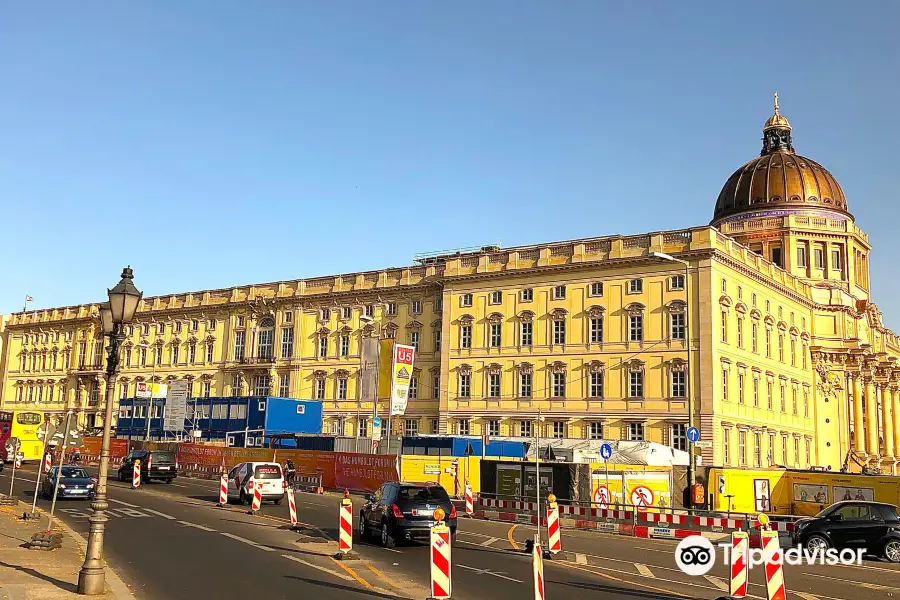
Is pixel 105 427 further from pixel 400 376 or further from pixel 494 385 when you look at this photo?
pixel 494 385

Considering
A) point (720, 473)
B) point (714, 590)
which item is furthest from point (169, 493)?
point (714, 590)

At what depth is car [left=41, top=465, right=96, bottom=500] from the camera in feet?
113

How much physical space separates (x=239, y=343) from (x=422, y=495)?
62.4m

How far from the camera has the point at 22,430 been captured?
198ft

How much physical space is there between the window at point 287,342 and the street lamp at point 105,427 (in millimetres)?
62099

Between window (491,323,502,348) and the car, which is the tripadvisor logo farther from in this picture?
window (491,323,502,348)

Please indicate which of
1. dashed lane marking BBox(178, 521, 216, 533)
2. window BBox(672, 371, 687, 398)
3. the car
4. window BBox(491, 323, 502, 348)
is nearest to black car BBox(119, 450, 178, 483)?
the car

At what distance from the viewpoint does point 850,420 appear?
253 feet

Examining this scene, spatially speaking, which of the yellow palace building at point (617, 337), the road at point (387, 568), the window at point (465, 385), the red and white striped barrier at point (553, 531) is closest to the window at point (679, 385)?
the yellow palace building at point (617, 337)

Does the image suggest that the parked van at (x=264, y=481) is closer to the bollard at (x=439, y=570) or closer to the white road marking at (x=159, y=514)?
the white road marking at (x=159, y=514)

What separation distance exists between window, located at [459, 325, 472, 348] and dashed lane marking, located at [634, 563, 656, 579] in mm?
45648

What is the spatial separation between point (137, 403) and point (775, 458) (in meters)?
53.2

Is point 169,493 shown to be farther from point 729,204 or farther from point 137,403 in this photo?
point 729,204

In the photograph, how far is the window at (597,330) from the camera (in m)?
59.7
